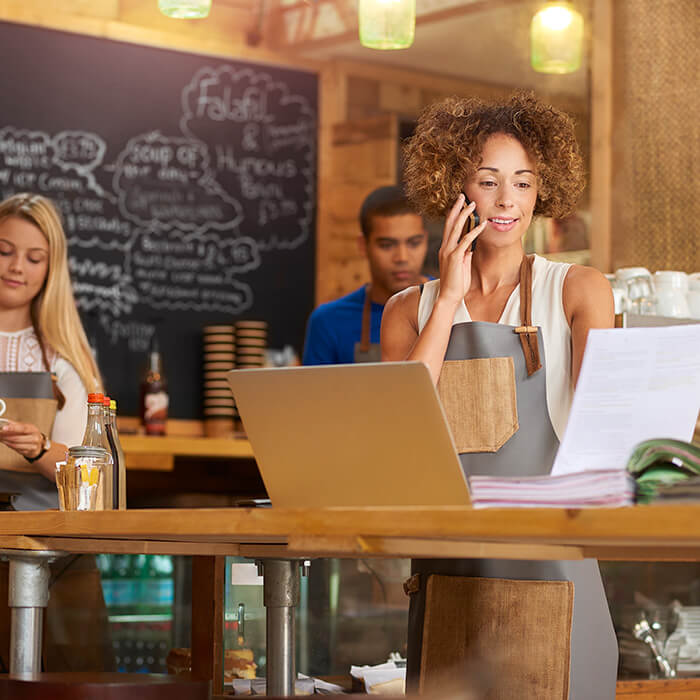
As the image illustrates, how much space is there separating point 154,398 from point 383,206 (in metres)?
1.67

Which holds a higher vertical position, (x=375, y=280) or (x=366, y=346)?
(x=375, y=280)

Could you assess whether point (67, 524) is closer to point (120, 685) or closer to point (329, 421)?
point (120, 685)

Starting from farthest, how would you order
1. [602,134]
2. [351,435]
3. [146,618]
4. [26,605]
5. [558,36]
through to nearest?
[602,134] → [558,36] → [146,618] → [26,605] → [351,435]

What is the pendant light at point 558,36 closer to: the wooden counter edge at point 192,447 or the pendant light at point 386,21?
the pendant light at point 386,21

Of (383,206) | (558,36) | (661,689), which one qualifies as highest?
(558,36)

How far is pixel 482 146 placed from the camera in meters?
2.08

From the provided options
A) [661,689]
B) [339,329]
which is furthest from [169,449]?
[661,689]

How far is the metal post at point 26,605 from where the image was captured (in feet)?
5.82

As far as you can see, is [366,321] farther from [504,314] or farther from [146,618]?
[504,314]

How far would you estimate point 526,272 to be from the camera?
2.08 meters

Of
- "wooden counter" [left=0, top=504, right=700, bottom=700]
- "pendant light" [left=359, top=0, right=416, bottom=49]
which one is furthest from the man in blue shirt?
"wooden counter" [left=0, top=504, right=700, bottom=700]

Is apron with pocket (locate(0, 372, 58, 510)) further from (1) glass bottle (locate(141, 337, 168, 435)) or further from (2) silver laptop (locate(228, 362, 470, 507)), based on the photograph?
(1) glass bottle (locate(141, 337, 168, 435))

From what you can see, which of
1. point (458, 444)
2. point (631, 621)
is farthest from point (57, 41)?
point (458, 444)

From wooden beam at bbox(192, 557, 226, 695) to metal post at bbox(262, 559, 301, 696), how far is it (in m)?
0.32
